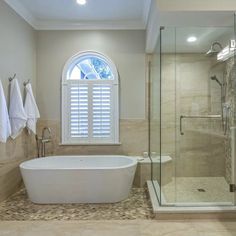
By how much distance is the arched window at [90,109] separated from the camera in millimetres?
4633

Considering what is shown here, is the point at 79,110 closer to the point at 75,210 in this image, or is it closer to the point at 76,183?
the point at 76,183

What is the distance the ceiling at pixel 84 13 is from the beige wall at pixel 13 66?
208mm

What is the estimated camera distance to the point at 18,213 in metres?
3.17

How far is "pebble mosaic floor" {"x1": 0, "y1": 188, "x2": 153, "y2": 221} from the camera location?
120 inches

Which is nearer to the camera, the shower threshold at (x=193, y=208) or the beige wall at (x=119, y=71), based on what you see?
the shower threshold at (x=193, y=208)

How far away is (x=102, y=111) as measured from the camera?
4641mm

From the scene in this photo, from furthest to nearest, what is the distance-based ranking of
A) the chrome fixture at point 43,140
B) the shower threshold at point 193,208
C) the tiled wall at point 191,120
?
the chrome fixture at point 43,140 < the tiled wall at point 191,120 < the shower threshold at point 193,208

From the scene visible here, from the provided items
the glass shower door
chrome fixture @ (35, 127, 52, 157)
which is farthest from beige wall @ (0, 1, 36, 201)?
the glass shower door

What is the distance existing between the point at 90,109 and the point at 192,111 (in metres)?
1.87

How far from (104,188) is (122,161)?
81 centimetres

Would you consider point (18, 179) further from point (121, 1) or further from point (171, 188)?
point (121, 1)

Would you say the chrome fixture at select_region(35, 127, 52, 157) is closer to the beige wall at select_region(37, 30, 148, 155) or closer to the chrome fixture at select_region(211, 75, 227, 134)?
the beige wall at select_region(37, 30, 148, 155)

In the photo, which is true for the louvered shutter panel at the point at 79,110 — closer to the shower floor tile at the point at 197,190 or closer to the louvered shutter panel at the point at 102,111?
the louvered shutter panel at the point at 102,111

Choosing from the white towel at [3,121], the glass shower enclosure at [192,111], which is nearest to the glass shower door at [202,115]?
the glass shower enclosure at [192,111]
